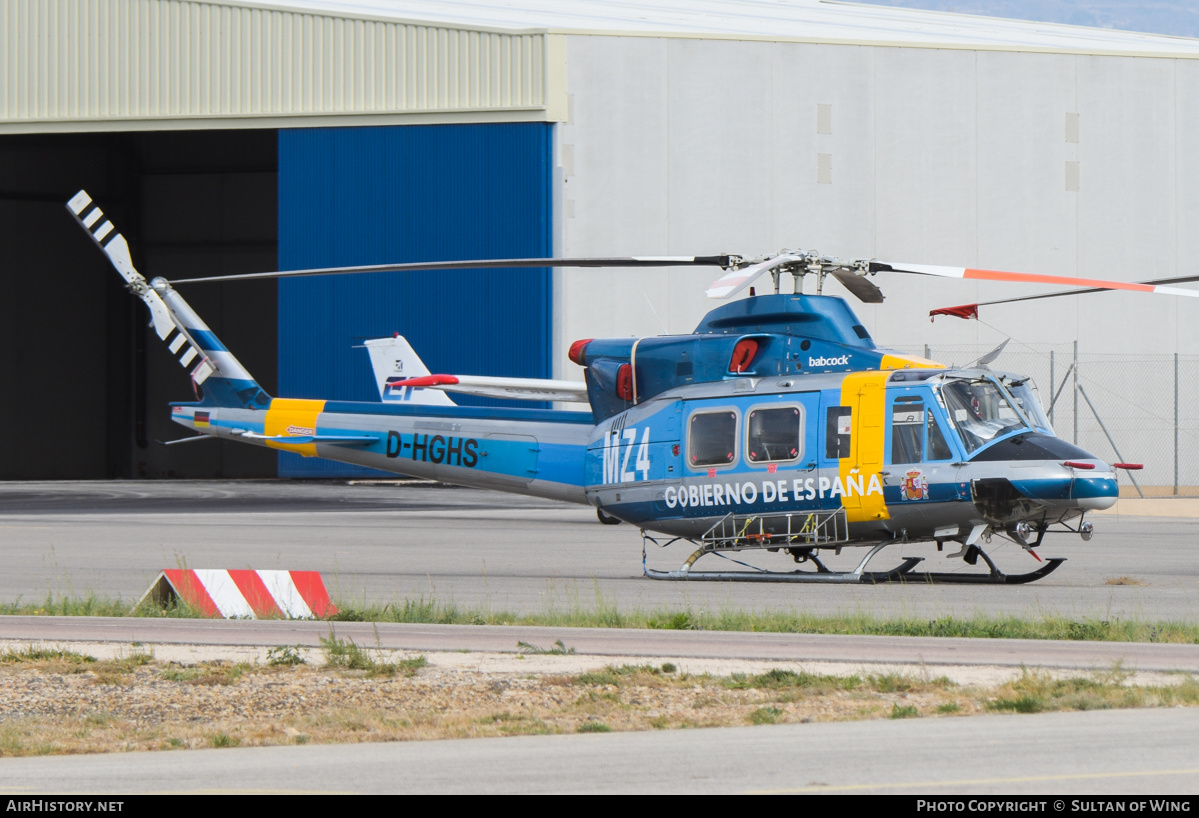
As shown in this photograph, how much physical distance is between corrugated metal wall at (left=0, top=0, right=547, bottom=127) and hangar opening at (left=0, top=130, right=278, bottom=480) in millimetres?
10278

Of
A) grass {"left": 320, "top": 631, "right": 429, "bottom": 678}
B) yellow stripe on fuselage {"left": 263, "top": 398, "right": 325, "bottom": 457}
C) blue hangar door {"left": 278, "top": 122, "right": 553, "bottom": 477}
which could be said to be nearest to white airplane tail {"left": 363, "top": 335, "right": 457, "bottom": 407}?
blue hangar door {"left": 278, "top": 122, "right": 553, "bottom": 477}

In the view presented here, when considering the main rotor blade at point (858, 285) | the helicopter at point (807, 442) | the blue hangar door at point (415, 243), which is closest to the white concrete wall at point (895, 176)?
the blue hangar door at point (415, 243)

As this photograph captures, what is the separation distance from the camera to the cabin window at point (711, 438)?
49.1 feet

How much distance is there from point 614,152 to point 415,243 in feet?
18.7

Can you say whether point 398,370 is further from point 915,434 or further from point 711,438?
point 915,434

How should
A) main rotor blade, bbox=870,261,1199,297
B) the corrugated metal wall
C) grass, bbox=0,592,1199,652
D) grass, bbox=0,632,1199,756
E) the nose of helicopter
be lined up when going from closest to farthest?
grass, bbox=0,632,1199,756 < grass, bbox=0,592,1199,652 < main rotor blade, bbox=870,261,1199,297 < the nose of helicopter < the corrugated metal wall

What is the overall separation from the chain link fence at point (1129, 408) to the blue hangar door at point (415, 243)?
410 inches

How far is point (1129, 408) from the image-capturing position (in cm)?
3409

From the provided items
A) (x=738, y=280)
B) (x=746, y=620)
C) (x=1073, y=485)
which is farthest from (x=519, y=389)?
(x=746, y=620)

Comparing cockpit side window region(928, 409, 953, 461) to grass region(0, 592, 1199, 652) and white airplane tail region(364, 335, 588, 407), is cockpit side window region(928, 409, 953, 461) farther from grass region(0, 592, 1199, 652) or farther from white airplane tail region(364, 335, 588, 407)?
white airplane tail region(364, 335, 588, 407)

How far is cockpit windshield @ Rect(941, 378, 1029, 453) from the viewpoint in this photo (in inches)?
551

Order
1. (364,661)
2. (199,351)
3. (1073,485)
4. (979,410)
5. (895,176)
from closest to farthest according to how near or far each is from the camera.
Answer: (364,661), (1073,485), (979,410), (199,351), (895,176)

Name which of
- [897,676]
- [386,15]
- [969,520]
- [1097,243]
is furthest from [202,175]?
[897,676]

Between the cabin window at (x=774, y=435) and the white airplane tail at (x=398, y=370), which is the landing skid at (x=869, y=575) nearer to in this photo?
the cabin window at (x=774, y=435)
